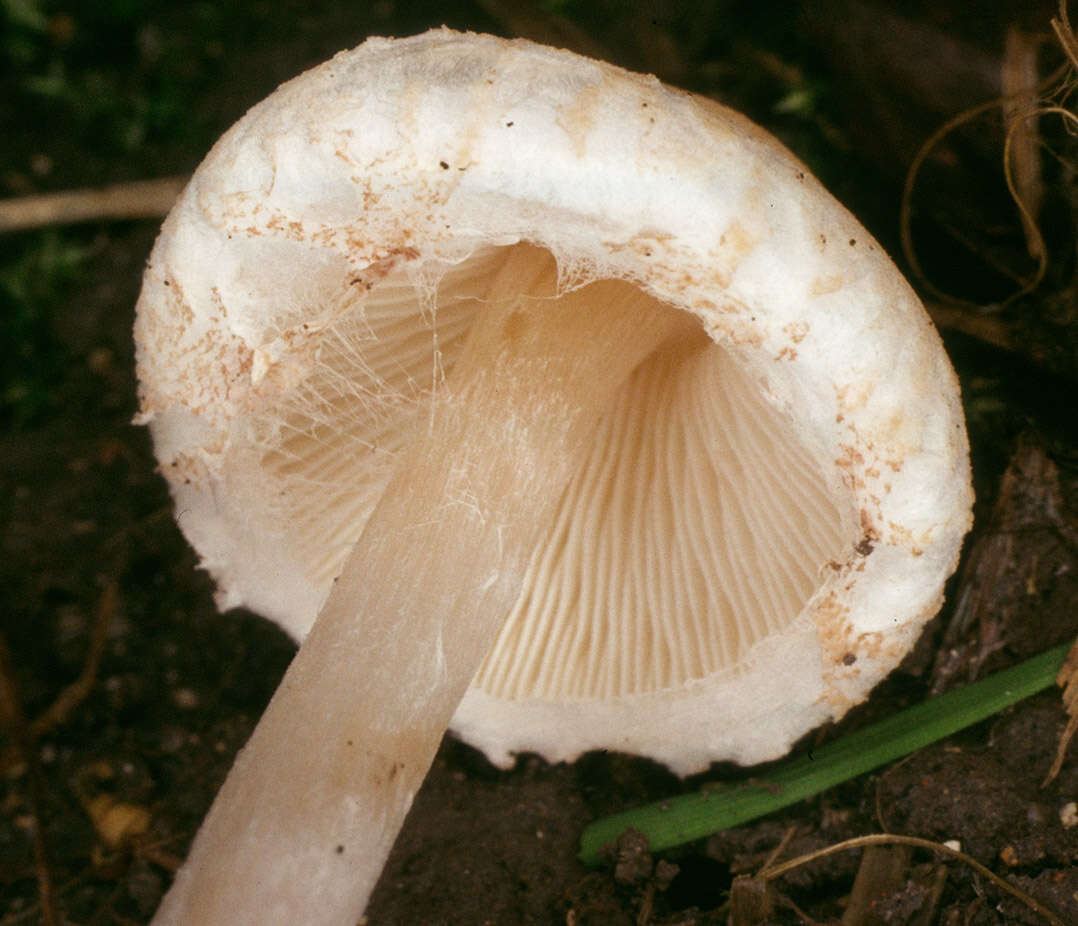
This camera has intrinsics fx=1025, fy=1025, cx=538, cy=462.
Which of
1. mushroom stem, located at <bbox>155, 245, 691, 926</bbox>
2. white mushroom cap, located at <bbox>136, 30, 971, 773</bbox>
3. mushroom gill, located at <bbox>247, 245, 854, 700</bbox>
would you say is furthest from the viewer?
mushroom gill, located at <bbox>247, 245, 854, 700</bbox>

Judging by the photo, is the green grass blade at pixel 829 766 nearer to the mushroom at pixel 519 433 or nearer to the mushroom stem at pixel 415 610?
the mushroom at pixel 519 433

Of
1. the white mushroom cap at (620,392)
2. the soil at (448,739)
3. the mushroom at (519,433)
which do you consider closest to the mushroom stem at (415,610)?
the mushroom at (519,433)

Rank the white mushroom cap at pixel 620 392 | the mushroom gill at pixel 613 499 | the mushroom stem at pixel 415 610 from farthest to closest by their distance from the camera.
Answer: the mushroom gill at pixel 613 499 < the mushroom stem at pixel 415 610 < the white mushroom cap at pixel 620 392

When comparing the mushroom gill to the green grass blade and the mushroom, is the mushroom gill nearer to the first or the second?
the mushroom

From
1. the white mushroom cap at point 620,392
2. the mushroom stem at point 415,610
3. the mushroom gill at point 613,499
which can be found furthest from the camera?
the mushroom gill at point 613,499

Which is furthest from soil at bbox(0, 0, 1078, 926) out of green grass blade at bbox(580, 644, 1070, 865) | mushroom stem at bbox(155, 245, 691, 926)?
mushroom stem at bbox(155, 245, 691, 926)

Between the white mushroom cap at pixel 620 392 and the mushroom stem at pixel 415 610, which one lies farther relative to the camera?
the mushroom stem at pixel 415 610
